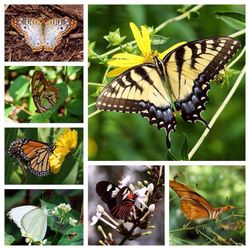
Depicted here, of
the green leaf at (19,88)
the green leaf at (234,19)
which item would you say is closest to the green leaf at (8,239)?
the green leaf at (19,88)

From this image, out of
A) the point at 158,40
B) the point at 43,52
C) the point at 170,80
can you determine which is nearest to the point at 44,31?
the point at 43,52

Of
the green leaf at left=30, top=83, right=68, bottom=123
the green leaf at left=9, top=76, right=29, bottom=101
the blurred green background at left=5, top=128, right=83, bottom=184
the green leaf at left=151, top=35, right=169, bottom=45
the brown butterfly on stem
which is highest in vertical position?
the green leaf at left=151, top=35, right=169, bottom=45

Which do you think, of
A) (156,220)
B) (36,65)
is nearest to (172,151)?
(156,220)

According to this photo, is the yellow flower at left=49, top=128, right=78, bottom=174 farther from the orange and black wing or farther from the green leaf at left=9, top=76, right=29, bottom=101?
the orange and black wing

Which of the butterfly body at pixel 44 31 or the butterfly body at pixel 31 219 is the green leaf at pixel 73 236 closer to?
the butterfly body at pixel 31 219

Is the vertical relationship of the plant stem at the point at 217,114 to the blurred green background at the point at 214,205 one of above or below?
above

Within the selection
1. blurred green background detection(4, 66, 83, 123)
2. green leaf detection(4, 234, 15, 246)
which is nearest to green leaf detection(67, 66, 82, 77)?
blurred green background detection(4, 66, 83, 123)
